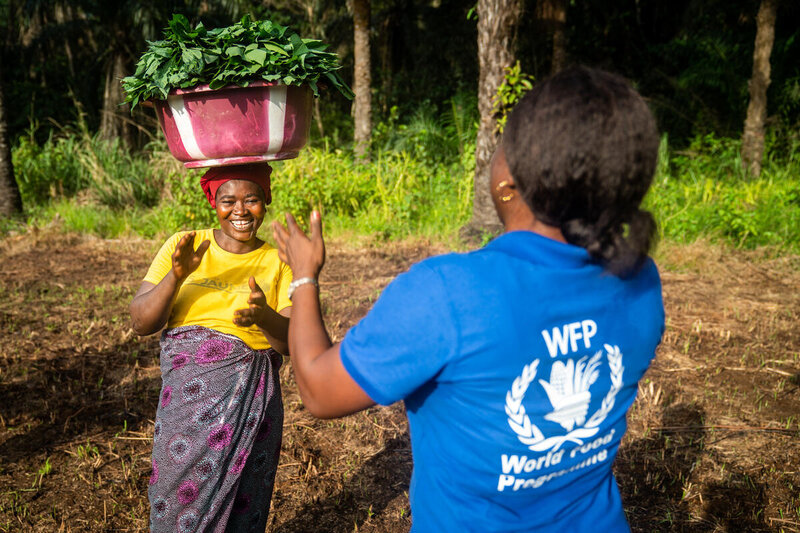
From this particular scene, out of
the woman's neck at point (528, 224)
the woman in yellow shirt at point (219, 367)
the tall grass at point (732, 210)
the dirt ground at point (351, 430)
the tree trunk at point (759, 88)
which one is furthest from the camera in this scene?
the tree trunk at point (759, 88)

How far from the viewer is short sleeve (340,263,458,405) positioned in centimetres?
105

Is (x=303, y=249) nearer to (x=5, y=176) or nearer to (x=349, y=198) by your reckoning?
(x=349, y=198)

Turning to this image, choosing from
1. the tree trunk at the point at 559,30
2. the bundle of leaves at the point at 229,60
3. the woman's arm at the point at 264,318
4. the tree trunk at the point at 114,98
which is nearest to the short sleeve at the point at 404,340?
the woman's arm at the point at 264,318

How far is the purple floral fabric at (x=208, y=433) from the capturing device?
194 centimetres

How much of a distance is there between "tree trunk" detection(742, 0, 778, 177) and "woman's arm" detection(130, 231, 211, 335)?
29.2ft

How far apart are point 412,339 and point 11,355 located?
13.7 ft

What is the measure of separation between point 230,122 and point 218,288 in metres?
0.61

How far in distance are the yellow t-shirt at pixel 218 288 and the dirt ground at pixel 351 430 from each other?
1.15 meters

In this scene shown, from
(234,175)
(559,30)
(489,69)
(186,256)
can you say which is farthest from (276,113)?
(559,30)

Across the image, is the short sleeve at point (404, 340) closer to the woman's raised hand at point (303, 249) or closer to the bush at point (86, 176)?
the woman's raised hand at point (303, 249)

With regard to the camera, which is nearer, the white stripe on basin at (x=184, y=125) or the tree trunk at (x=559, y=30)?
the white stripe on basin at (x=184, y=125)

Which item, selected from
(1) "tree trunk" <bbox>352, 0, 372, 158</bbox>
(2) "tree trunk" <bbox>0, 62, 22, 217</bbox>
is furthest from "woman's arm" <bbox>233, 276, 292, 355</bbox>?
(1) "tree trunk" <bbox>352, 0, 372, 158</bbox>

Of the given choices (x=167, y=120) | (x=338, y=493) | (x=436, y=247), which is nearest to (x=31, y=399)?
(x=338, y=493)

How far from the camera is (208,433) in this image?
76.7 inches
